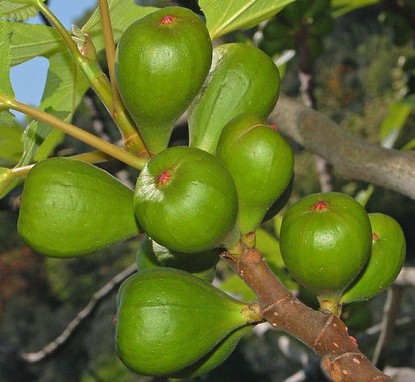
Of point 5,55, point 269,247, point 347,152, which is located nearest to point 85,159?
point 5,55

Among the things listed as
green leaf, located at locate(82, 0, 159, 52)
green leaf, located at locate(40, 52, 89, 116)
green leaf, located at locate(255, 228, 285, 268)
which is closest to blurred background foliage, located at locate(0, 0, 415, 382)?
green leaf, located at locate(255, 228, 285, 268)

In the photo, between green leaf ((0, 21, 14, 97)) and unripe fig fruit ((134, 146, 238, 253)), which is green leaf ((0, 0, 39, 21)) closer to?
green leaf ((0, 21, 14, 97))

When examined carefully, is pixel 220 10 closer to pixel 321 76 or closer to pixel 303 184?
pixel 303 184

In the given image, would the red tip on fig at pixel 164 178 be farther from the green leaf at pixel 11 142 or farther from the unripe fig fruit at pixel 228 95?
the green leaf at pixel 11 142

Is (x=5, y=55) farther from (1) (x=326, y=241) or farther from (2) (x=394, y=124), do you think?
(2) (x=394, y=124)

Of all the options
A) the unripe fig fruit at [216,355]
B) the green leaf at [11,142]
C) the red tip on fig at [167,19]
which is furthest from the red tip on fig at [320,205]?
the green leaf at [11,142]

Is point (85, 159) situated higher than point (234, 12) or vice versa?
point (234, 12)

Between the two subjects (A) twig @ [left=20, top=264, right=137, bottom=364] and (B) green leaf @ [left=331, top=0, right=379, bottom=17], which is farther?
(B) green leaf @ [left=331, top=0, right=379, bottom=17]
